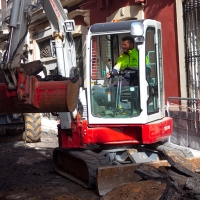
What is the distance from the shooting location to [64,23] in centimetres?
755

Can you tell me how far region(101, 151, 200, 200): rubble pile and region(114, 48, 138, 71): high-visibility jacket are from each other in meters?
1.53

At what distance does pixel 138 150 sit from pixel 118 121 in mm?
693

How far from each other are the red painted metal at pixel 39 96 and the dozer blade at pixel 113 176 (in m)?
1.73

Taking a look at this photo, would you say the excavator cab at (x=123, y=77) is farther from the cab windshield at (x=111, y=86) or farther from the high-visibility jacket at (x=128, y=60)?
the high-visibility jacket at (x=128, y=60)

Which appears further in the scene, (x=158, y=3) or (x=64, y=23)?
(x=158, y=3)

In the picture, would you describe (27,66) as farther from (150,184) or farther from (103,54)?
(103,54)

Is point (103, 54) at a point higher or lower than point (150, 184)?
higher

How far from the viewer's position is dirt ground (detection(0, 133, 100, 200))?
6680 mm

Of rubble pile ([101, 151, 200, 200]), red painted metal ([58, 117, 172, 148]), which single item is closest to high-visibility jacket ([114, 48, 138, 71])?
red painted metal ([58, 117, 172, 148])

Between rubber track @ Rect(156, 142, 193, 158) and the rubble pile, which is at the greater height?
rubber track @ Rect(156, 142, 193, 158)

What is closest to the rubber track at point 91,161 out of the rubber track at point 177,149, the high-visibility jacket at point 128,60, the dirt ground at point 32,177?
the dirt ground at point 32,177

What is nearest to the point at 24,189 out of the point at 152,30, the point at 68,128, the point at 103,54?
the point at 68,128

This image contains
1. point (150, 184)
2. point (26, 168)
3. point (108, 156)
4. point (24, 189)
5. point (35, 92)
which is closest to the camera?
point (35, 92)

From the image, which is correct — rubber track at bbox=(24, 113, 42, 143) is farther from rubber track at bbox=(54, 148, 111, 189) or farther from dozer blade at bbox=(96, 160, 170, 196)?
dozer blade at bbox=(96, 160, 170, 196)
